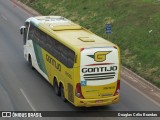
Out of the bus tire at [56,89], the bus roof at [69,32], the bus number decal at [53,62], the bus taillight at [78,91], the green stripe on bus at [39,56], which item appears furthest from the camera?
the green stripe on bus at [39,56]

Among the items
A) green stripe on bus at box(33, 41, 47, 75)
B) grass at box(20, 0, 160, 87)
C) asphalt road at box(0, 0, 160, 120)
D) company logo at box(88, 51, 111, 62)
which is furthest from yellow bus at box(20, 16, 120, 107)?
grass at box(20, 0, 160, 87)

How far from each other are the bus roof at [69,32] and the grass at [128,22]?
5862mm

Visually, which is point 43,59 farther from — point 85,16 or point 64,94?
point 85,16

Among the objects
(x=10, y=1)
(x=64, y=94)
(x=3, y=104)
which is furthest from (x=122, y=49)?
(x=10, y=1)

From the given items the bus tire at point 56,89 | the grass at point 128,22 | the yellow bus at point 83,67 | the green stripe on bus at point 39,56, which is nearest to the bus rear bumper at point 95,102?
the yellow bus at point 83,67

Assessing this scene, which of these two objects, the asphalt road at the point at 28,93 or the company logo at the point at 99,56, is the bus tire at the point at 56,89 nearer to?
the asphalt road at the point at 28,93

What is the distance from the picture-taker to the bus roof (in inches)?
883

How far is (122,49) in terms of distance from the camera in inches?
1312

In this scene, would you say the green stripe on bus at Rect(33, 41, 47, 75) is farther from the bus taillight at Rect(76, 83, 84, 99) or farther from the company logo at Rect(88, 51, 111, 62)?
the company logo at Rect(88, 51, 111, 62)

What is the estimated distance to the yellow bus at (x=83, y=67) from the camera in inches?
843

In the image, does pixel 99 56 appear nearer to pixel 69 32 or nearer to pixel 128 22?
pixel 69 32

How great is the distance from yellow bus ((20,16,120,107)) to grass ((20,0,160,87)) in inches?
232

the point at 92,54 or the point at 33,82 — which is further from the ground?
the point at 92,54

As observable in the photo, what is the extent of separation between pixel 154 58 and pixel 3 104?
12.2m
